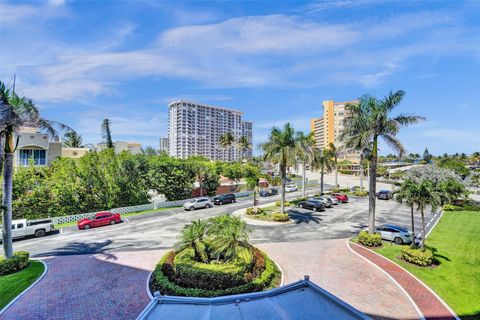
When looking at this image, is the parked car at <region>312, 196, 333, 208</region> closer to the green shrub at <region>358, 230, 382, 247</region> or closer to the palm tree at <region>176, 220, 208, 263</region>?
the green shrub at <region>358, 230, 382, 247</region>

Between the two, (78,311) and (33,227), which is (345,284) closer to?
(78,311)

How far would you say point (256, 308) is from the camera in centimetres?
743

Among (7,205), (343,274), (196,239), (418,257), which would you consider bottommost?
(343,274)

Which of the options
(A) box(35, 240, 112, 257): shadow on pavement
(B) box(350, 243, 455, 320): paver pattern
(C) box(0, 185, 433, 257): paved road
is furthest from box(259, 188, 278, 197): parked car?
(A) box(35, 240, 112, 257): shadow on pavement

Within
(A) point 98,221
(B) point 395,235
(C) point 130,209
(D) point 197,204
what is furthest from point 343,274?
(C) point 130,209

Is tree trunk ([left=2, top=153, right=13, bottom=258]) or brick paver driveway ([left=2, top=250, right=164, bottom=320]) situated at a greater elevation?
tree trunk ([left=2, top=153, right=13, bottom=258])

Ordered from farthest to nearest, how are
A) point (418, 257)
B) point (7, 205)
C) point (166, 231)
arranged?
point (166, 231), point (418, 257), point (7, 205)

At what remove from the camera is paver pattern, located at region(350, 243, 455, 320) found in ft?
38.6

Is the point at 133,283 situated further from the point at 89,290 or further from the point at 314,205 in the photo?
the point at 314,205

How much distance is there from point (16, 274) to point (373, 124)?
27.9 meters

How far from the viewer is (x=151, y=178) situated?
4028cm

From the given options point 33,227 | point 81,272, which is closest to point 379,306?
point 81,272

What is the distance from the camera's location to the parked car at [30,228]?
24547 millimetres

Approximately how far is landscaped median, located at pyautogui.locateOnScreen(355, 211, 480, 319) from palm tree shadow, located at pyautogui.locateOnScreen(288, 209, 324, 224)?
8951mm
